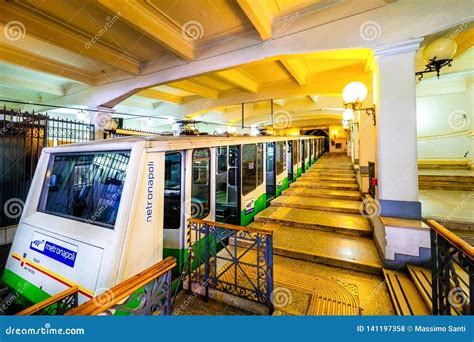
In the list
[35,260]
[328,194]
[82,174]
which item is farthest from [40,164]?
[328,194]

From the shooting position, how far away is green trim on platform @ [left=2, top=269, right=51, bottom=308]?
2520 mm

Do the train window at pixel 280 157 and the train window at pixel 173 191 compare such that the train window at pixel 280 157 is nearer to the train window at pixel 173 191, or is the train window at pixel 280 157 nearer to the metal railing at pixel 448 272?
the train window at pixel 173 191

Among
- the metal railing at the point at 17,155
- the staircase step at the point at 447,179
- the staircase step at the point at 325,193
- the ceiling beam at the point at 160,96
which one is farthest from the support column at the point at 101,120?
the staircase step at the point at 447,179

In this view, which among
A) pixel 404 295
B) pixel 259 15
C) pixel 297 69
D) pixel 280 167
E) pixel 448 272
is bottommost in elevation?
pixel 404 295

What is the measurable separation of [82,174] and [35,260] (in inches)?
47.0

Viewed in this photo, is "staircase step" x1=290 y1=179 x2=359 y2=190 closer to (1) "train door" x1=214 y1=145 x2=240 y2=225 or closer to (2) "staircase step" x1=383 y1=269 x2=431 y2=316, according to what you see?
(1) "train door" x1=214 y1=145 x2=240 y2=225

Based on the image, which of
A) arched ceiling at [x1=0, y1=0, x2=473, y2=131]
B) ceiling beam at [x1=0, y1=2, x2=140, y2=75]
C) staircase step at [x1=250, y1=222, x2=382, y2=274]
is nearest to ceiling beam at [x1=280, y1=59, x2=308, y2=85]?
arched ceiling at [x1=0, y1=0, x2=473, y2=131]

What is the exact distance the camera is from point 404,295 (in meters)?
2.66

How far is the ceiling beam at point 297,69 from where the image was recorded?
5.35 metres

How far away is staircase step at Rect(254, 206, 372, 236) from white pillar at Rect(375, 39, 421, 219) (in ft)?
4.42

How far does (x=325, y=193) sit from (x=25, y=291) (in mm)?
7184

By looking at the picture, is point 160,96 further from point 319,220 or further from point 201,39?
point 319,220

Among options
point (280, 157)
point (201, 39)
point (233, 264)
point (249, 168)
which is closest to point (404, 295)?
point (233, 264)

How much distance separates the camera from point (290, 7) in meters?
3.91
